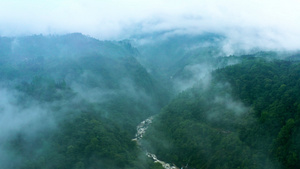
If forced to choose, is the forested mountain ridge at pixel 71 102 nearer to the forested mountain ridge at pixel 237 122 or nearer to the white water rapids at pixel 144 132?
the white water rapids at pixel 144 132

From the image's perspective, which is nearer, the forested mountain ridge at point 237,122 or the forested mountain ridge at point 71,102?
the forested mountain ridge at point 237,122

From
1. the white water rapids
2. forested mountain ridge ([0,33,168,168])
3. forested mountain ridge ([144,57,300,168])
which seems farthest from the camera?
the white water rapids

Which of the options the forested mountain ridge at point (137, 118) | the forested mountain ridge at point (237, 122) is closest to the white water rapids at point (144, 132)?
the forested mountain ridge at point (137, 118)

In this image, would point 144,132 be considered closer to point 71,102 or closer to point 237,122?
point 71,102

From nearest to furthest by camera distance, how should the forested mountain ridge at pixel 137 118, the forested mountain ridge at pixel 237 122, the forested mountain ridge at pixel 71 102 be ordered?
the forested mountain ridge at pixel 237 122 → the forested mountain ridge at pixel 137 118 → the forested mountain ridge at pixel 71 102

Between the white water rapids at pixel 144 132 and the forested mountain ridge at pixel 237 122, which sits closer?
the forested mountain ridge at pixel 237 122

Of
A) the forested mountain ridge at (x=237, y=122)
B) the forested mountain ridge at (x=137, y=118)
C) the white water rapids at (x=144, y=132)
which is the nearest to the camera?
the forested mountain ridge at (x=237, y=122)

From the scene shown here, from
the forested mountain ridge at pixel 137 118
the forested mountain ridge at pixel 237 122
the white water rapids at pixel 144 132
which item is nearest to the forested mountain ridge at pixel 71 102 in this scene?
the forested mountain ridge at pixel 137 118

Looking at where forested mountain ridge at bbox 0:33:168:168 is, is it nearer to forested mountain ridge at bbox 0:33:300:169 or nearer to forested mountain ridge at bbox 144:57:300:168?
forested mountain ridge at bbox 0:33:300:169

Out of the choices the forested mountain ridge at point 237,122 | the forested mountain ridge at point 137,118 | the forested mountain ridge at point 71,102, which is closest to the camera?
the forested mountain ridge at point 237,122

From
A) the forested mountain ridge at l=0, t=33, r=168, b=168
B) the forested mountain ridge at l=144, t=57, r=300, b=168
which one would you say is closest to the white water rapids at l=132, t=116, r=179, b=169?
the forested mountain ridge at l=144, t=57, r=300, b=168
